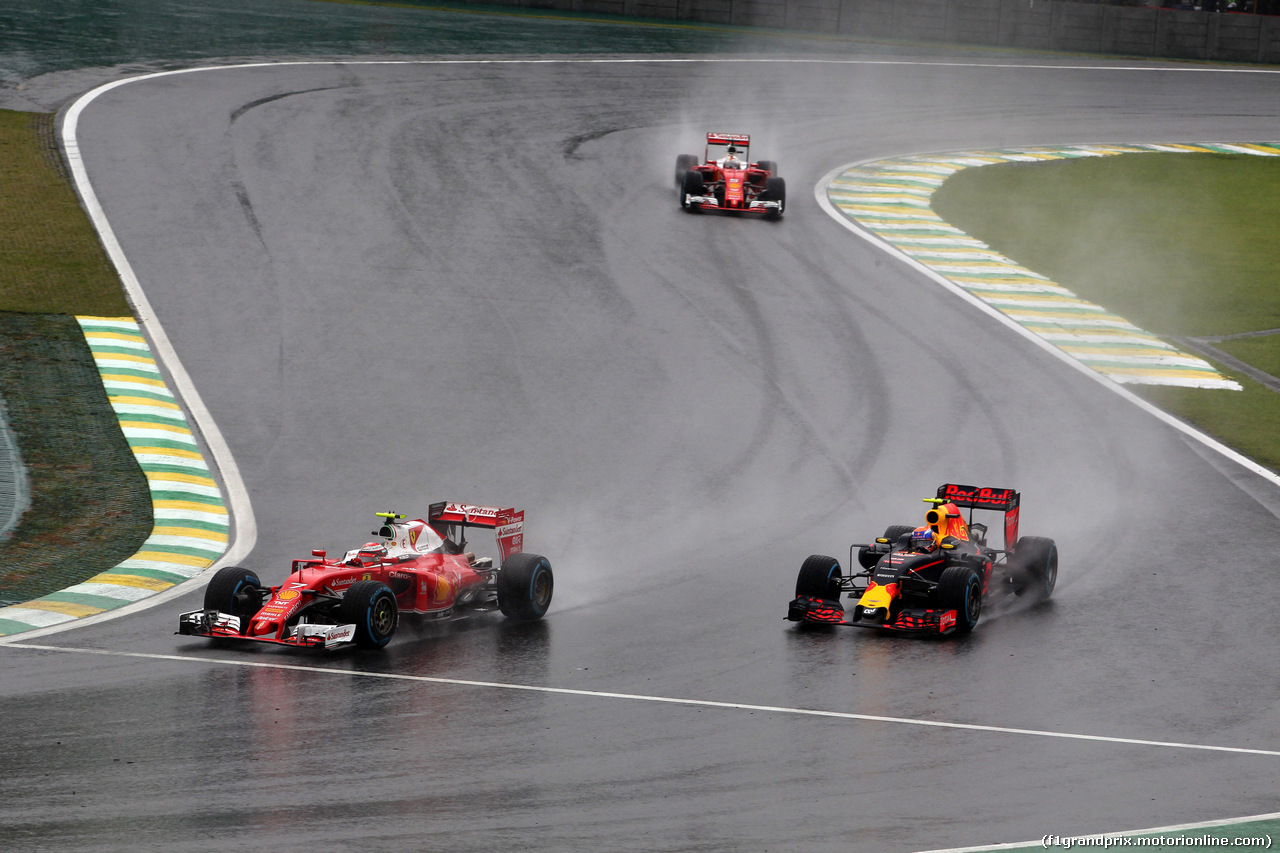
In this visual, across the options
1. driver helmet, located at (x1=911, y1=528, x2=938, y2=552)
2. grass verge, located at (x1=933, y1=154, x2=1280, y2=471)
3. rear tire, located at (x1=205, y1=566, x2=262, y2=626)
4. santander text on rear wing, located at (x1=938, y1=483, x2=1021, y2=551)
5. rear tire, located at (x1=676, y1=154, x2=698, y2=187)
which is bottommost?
rear tire, located at (x1=205, y1=566, x2=262, y2=626)

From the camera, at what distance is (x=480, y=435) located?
21.6 metres

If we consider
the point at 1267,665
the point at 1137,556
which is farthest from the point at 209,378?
the point at 1267,665

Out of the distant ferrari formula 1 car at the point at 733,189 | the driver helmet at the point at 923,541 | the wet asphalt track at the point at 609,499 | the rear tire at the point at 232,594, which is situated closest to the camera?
the wet asphalt track at the point at 609,499

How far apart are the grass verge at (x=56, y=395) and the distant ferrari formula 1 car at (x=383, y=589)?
9.06 feet

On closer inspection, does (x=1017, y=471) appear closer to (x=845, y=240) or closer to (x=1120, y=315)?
(x=1120, y=315)

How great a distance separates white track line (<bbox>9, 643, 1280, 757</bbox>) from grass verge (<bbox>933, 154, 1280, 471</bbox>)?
479 inches

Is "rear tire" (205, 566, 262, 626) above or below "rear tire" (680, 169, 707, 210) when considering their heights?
below

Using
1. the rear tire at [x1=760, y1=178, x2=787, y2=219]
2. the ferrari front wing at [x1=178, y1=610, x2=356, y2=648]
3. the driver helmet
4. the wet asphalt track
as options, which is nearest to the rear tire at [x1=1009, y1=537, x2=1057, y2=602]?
the wet asphalt track

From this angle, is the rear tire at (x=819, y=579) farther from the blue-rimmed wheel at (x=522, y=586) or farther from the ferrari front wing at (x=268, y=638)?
the ferrari front wing at (x=268, y=638)

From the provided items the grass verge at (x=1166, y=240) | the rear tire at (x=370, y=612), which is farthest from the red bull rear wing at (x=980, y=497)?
the grass verge at (x=1166, y=240)

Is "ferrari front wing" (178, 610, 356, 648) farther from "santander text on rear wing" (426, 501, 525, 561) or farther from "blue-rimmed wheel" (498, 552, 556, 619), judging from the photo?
"santander text on rear wing" (426, 501, 525, 561)

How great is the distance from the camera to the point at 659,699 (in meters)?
13.1

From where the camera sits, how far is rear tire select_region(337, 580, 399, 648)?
46.6 feet

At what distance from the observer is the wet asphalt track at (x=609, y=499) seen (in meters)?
10.7
